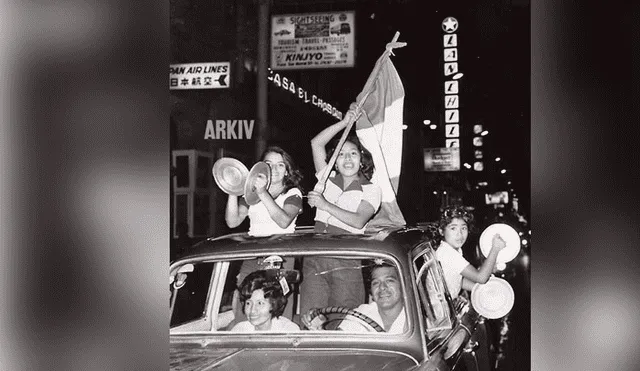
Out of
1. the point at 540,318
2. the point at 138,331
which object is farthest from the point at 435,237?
the point at 138,331

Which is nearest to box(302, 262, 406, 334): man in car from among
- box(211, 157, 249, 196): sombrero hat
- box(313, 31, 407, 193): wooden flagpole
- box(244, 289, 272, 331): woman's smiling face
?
box(244, 289, 272, 331): woman's smiling face

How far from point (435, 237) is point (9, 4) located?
2.27 m

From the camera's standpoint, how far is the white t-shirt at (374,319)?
2.81 meters

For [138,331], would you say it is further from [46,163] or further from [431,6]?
[431,6]

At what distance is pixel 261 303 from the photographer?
9.98 ft

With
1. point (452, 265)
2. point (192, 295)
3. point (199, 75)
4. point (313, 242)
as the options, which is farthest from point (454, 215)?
point (199, 75)

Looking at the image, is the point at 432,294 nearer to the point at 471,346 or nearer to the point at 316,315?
the point at 471,346

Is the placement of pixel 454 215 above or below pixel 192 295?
above

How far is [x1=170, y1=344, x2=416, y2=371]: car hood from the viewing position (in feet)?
9.14

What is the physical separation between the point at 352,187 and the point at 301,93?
1.40 feet

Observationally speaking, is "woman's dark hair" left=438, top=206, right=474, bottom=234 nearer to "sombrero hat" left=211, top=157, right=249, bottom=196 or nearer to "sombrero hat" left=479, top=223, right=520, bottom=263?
"sombrero hat" left=479, top=223, right=520, bottom=263

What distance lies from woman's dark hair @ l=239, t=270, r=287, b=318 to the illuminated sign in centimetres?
68

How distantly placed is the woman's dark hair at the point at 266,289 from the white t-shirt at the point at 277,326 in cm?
2

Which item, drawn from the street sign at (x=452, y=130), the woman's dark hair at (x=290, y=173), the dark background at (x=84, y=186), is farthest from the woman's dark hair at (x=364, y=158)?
the dark background at (x=84, y=186)
